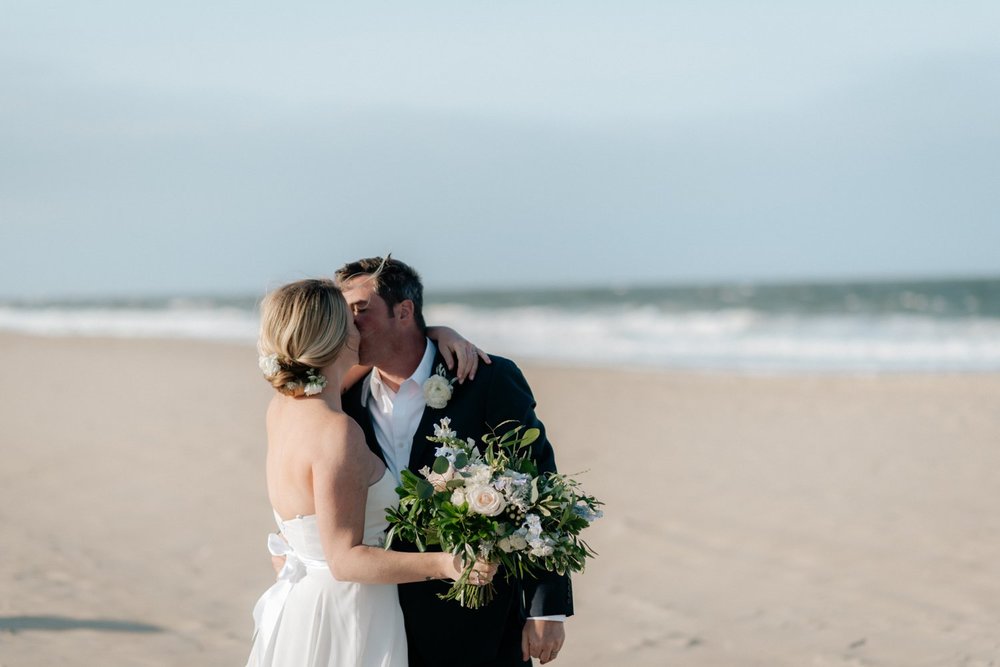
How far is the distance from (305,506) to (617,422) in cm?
1012

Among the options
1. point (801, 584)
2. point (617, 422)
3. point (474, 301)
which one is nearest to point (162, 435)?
point (617, 422)

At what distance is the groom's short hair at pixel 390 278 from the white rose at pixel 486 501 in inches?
29.7

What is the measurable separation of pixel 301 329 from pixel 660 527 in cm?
596

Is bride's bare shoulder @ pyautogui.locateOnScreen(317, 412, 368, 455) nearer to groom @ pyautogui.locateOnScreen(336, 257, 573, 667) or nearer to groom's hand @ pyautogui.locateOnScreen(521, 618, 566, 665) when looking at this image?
groom @ pyautogui.locateOnScreen(336, 257, 573, 667)

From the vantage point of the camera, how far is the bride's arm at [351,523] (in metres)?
2.75

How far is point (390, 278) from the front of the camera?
3234 millimetres

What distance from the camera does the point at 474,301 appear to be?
65938 mm

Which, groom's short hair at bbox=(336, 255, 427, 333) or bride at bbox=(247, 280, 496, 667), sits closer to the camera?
bride at bbox=(247, 280, 496, 667)

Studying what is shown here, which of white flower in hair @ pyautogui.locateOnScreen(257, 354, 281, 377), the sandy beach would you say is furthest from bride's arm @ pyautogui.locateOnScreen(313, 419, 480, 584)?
the sandy beach

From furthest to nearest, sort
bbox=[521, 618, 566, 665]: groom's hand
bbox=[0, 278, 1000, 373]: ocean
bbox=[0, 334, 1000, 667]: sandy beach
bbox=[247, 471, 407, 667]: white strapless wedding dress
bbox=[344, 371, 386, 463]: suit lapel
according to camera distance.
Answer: bbox=[0, 278, 1000, 373]: ocean, bbox=[0, 334, 1000, 667]: sandy beach, bbox=[344, 371, 386, 463]: suit lapel, bbox=[521, 618, 566, 665]: groom's hand, bbox=[247, 471, 407, 667]: white strapless wedding dress

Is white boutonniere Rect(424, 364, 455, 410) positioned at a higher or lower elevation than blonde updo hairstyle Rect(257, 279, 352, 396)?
lower

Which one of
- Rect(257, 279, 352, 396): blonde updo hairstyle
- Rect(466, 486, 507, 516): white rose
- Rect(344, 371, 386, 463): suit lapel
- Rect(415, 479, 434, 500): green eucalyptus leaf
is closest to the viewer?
Rect(466, 486, 507, 516): white rose

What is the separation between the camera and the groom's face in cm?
321

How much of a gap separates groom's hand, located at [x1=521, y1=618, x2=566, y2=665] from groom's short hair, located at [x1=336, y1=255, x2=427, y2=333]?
1015mm
